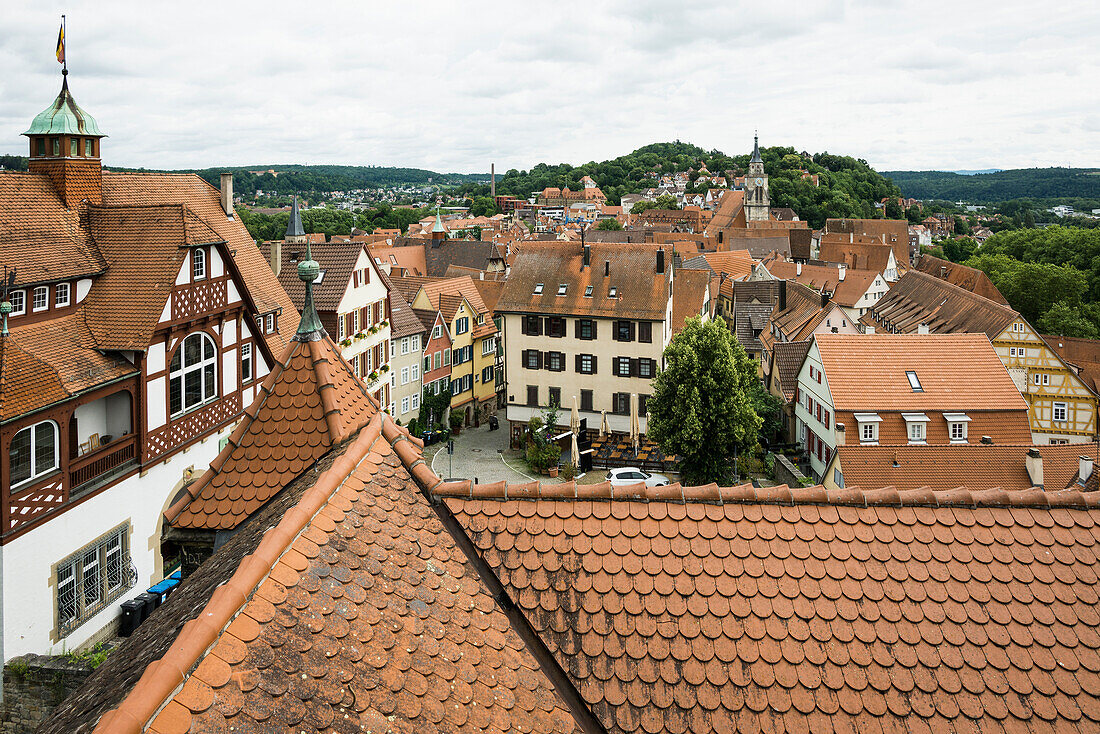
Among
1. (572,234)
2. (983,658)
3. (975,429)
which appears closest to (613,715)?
(983,658)

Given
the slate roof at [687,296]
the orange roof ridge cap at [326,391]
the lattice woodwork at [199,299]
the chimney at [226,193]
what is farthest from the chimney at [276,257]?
the orange roof ridge cap at [326,391]

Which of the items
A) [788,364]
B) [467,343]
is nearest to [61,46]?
[467,343]

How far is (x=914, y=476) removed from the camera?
105ft

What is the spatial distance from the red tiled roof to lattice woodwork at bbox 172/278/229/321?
54.8ft

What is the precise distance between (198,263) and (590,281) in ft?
80.6

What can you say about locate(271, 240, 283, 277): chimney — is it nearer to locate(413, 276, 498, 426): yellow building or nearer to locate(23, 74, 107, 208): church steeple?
locate(413, 276, 498, 426): yellow building

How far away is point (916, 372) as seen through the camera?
120 feet

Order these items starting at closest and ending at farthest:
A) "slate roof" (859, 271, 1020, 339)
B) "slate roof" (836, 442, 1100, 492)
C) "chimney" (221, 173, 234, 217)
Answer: "slate roof" (836, 442, 1100, 492)
"chimney" (221, 173, 234, 217)
"slate roof" (859, 271, 1020, 339)

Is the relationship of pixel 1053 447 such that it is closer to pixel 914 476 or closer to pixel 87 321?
pixel 914 476

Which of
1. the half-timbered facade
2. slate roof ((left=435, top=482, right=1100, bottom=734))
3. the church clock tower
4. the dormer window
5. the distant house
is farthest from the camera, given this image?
the church clock tower

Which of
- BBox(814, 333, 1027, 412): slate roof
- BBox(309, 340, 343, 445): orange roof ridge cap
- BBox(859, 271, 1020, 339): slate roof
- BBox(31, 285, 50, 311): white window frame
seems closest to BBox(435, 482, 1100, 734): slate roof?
BBox(309, 340, 343, 445): orange roof ridge cap

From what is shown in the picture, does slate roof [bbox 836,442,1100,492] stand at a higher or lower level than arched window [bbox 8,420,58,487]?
lower

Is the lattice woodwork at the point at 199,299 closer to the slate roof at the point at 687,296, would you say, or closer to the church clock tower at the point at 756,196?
the slate roof at the point at 687,296

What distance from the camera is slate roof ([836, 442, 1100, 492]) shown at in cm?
3178
